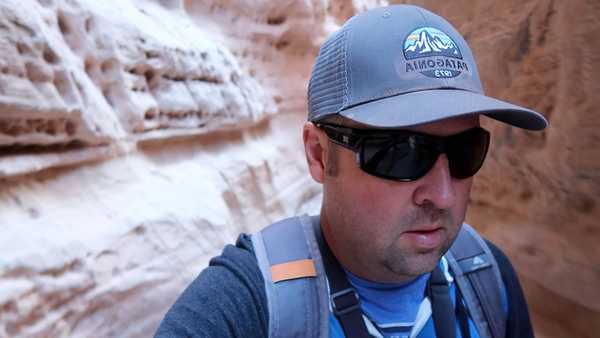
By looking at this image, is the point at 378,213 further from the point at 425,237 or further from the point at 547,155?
the point at 547,155

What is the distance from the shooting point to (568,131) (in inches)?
69.9

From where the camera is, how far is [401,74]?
33.9 inches

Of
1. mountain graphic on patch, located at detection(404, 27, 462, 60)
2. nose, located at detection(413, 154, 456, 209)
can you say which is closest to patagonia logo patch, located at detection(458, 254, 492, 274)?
nose, located at detection(413, 154, 456, 209)

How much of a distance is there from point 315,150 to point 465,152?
30 cm

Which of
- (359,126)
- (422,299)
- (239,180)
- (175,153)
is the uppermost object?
(359,126)

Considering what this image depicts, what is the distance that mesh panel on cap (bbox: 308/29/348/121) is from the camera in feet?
2.93

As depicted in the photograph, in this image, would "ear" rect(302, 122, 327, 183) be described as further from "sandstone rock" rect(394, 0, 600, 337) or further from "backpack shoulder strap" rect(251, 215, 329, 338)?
"sandstone rock" rect(394, 0, 600, 337)

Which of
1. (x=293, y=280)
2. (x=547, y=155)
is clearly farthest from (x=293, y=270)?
(x=547, y=155)

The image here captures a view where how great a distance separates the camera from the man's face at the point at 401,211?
89 cm

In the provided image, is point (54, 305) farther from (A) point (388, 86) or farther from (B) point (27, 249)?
(A) point (388, 86)

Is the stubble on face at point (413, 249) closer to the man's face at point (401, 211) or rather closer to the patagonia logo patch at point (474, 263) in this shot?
the man's face at point (401, 211)

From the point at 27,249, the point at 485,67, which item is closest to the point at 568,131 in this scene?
the point at 485,67

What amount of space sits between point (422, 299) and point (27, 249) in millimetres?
1512

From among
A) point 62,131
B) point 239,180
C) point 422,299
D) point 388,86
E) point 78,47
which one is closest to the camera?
point 388,86
